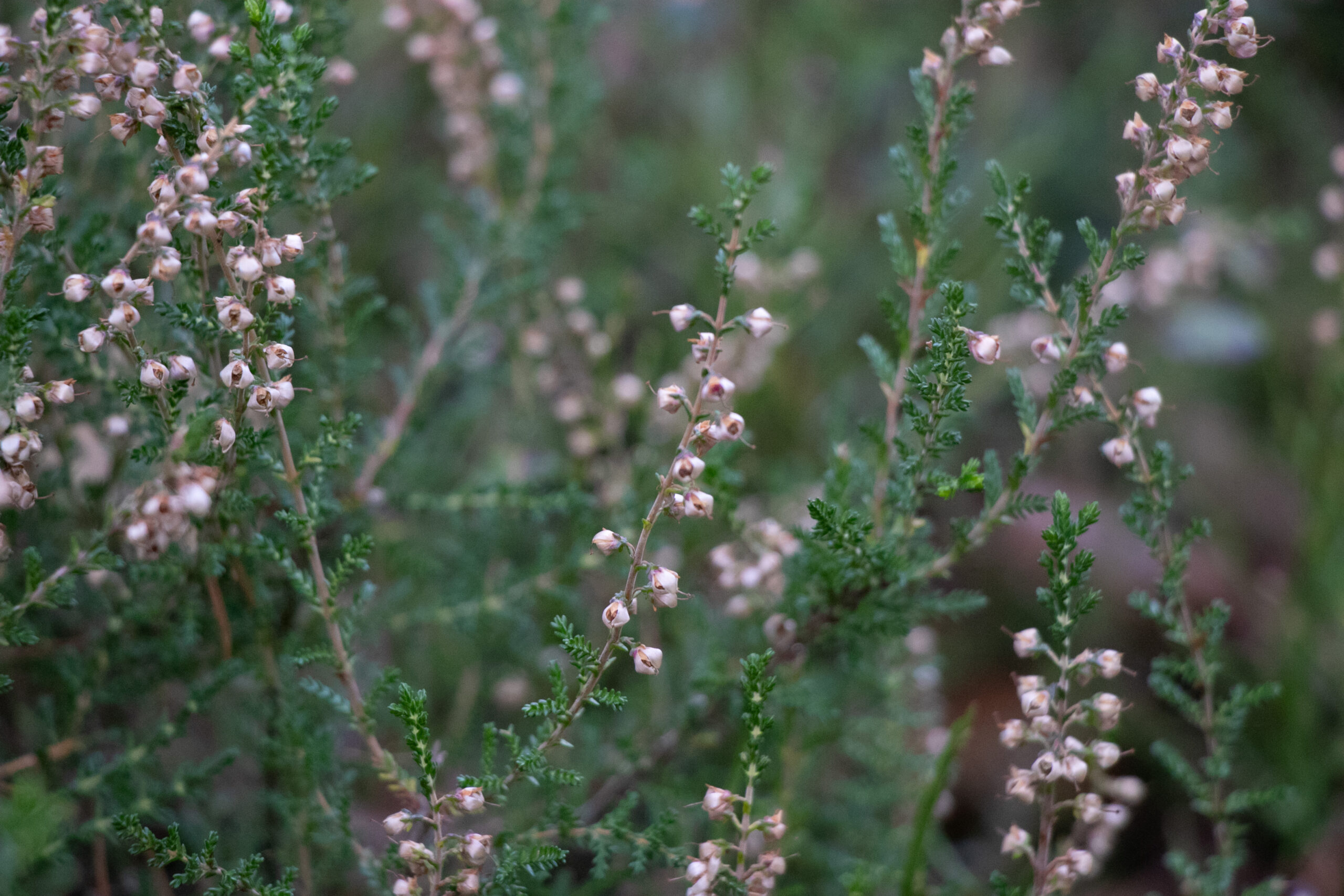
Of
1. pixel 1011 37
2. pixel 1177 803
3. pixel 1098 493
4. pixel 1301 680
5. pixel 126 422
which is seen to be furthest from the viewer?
pixel 1011 37

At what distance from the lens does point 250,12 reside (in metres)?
0.87

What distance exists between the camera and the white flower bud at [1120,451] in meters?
0.99

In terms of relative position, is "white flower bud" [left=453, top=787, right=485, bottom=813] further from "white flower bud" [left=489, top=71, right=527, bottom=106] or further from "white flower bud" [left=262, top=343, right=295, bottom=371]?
"white flower bud" [left=489, top=71, right=527, bottom=106]

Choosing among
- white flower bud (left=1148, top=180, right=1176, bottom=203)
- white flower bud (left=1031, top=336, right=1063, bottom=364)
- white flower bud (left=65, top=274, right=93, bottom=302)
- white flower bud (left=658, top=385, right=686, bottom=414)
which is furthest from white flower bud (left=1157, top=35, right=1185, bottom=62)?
white flower bud (left=65, top=274, right=93, bottom=302)

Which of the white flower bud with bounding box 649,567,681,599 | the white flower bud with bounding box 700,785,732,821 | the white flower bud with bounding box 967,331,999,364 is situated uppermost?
the white flower bud with bounding box 967,331,999,364

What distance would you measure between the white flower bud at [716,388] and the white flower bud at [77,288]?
54 cm

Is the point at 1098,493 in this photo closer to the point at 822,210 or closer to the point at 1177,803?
the point at 1177,803

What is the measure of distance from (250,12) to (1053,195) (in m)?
2.52

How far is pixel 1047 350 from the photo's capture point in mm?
961

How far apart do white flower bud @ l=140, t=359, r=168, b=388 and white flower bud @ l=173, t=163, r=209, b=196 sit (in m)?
0.15

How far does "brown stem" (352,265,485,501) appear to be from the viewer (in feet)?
4.23

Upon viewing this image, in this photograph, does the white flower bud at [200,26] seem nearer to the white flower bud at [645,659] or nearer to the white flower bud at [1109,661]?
the white flower bud at [645,659]

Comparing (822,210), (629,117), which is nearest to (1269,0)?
(822,210)

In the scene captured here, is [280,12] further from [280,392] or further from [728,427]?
[728,427]
